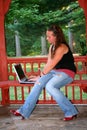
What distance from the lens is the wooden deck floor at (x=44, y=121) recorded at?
4.62 meters

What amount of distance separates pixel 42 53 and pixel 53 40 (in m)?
11.3

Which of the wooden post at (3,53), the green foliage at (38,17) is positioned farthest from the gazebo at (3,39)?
the green foliage at (38,17)

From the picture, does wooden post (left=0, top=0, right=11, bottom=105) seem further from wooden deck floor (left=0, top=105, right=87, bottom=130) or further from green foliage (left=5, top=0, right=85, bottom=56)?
green foliage (left=5, top=0, right=85, bottom=56)

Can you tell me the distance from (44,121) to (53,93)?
46cm

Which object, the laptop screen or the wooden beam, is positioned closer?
the laptop screen

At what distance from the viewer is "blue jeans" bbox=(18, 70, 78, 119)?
15.8ft

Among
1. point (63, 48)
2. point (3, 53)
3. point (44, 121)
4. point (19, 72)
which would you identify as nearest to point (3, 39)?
point (3, 53)

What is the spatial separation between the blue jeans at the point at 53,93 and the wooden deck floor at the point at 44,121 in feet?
0.50

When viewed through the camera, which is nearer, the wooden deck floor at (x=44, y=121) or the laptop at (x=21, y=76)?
the wooden deck floor at (x=44, y=121)

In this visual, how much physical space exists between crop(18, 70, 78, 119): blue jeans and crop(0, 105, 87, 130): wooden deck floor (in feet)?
0.50

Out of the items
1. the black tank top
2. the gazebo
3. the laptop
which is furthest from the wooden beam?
the black tank top

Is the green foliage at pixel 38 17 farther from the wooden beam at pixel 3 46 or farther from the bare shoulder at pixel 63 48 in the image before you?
the bare shoulder at pixel 63 48

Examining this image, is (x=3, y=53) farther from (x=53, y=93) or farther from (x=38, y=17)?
(x=38, y=17)

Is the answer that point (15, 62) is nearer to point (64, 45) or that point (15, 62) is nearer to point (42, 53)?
point (64, 45)
